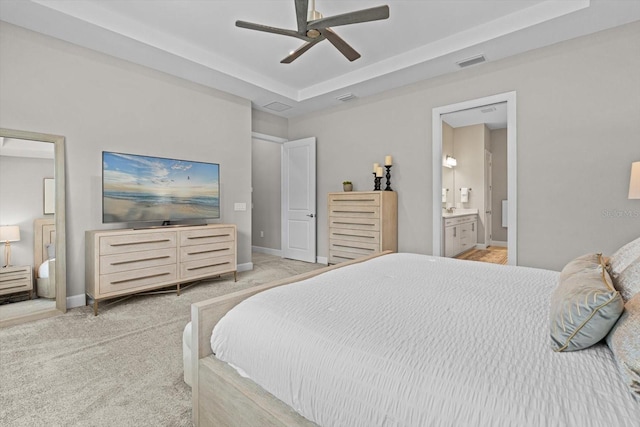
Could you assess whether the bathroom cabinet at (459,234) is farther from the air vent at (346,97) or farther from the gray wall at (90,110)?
the gray wall at (90,110)

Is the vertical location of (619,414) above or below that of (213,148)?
below

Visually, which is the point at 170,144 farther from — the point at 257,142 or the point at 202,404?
the point at 202,404

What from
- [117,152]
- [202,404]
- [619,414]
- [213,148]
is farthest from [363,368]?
[213,148]

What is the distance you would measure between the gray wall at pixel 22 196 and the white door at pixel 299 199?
337cm

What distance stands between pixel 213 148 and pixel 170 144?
0.58 meters

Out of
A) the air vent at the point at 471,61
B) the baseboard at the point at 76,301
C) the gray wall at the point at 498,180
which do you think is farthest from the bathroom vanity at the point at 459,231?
the baseboard at the point at 76,301

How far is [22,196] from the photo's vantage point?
2748 mm

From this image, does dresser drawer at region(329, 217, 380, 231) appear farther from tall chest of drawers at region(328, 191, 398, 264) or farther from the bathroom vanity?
the bathroom vanity

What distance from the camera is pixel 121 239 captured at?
3.01 meters

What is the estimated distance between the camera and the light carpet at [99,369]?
4.99 ft

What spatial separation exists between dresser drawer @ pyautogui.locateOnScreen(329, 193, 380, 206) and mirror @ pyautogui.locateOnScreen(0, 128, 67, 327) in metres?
3.20

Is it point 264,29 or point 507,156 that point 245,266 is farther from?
point 507,156

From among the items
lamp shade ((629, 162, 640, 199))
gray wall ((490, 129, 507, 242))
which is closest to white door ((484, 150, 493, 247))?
gray wall ((490, 129, 507, 242))

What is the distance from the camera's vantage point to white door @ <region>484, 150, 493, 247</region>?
6277mm
